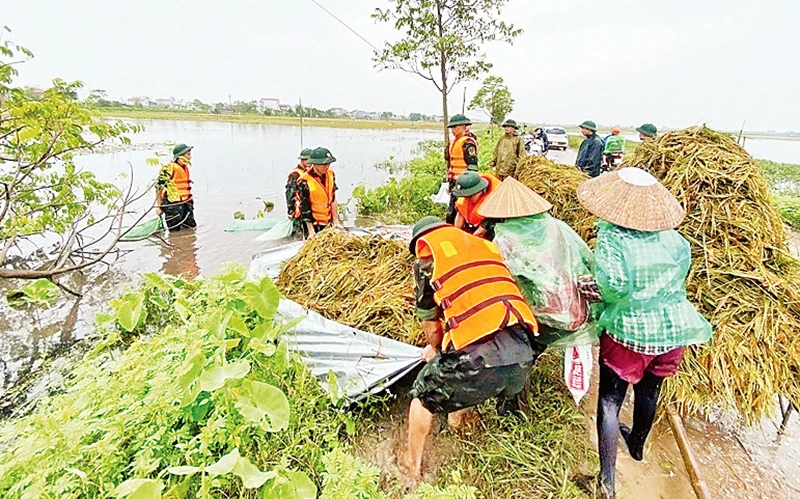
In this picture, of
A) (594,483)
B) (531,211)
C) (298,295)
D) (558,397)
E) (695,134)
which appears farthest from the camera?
(298,295)

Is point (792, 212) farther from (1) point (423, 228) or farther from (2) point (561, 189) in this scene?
(1) point (423, 228)

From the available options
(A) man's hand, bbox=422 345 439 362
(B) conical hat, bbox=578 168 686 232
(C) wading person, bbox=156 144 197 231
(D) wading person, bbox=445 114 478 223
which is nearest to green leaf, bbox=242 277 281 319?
(A) man's hand, bbox=422 345 439 362

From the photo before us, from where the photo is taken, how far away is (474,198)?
11.3ft

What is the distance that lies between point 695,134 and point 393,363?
9.03 feet

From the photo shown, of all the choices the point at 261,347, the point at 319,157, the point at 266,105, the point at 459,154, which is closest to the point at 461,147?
the point at 459,154

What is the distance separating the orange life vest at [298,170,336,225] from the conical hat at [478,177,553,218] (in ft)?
9.51

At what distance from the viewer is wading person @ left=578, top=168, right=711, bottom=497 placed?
1949 millimetres

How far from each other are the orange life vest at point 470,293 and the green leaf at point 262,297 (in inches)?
43.2

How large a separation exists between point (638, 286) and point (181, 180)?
6350mm

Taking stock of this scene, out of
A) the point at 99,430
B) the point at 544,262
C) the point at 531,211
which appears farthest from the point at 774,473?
the point at 99,430

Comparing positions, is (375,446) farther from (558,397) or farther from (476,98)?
(476,98)

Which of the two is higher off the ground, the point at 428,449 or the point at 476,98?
the point at 476,98

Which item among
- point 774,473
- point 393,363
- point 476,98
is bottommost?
point 774,473

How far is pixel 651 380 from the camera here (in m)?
2.19
